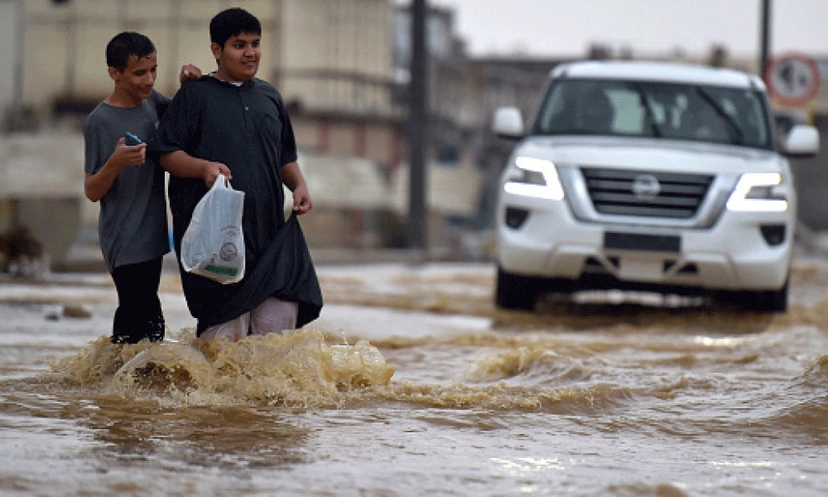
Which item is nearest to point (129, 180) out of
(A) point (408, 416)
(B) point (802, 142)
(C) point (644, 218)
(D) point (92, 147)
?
(D) point (92, 147)

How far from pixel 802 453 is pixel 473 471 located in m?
1.26

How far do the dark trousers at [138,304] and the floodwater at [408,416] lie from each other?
0.32 ft

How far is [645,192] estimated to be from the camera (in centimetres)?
1030

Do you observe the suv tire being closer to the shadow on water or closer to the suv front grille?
the shadow on water

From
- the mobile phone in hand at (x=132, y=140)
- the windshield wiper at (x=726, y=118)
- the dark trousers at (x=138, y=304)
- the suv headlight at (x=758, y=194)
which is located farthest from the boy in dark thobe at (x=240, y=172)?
the windshield wiper at (x=726, y=118)

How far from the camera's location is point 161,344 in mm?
5844

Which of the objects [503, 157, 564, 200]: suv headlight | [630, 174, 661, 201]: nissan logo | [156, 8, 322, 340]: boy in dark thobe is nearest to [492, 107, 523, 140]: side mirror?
[503, 157, 564, 200]: suv headlight

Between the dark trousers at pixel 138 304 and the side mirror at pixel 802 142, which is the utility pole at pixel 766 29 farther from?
the dark trousers at pixel 138 304

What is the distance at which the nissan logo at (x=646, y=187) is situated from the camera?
10297 mm

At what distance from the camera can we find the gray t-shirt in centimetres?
581

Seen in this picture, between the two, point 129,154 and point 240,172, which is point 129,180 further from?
point 240,172

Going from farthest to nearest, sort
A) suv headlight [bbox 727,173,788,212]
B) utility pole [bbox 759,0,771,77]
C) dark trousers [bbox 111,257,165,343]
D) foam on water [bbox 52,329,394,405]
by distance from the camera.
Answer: utility pole [bbox 759,0,771,77]
suv headlight [bbox 727,173,788,212]
dark trousers [bbox 111,257,165,343]
foam on water [bbox 52,329,394,405]

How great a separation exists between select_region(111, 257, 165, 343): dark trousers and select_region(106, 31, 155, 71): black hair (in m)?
0.77

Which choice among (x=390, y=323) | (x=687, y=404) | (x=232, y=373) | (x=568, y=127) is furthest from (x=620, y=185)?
(x=232, y=373)
